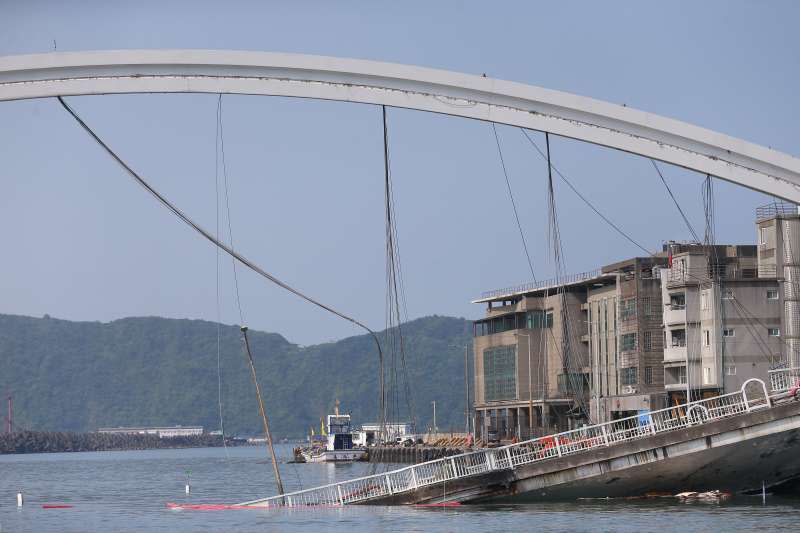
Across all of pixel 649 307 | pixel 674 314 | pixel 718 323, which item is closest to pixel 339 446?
pixel 649 307

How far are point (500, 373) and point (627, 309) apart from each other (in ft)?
85.4

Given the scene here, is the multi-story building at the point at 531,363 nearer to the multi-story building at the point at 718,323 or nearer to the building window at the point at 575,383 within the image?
the building window at the point at 575,383

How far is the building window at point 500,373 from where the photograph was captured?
12531cm

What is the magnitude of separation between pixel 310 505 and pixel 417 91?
70.3 ft

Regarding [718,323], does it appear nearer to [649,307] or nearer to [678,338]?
[678,338]

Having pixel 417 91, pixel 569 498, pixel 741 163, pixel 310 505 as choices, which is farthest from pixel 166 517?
pixel 741 163

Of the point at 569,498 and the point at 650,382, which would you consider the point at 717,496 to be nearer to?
the point at 569,498

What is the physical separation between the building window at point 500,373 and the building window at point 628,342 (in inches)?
A: 783

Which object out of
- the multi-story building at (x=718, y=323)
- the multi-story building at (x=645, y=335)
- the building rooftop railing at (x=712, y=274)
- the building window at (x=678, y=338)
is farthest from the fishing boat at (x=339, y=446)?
the building rooftop railing at (x=712, y=274)

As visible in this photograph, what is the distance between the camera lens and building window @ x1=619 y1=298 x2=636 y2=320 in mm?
104062

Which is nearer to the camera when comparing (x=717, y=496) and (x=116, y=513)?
(x=717, y=496)

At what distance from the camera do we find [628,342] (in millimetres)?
104875

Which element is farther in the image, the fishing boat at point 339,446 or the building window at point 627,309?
the fishing boat at point 339,446

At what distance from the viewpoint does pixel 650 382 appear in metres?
102
